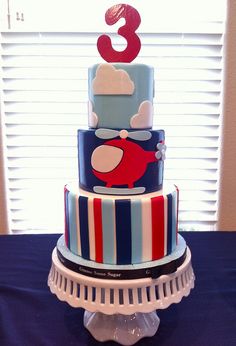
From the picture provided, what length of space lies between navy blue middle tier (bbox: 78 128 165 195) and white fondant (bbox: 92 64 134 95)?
73mm

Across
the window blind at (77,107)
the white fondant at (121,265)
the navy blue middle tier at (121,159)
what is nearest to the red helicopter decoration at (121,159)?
the navy blue middle tier at (121,159)

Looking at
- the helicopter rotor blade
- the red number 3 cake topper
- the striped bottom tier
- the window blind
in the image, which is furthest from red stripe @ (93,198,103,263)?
the window blind

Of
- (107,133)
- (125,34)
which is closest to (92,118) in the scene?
(107,133)

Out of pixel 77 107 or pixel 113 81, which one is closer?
pixel 113 81

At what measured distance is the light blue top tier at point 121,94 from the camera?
60 centimetres

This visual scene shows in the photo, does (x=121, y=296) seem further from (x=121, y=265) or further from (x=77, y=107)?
(x=77, y=107)

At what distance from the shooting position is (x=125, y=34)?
2.04 feet

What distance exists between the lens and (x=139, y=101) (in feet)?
2.01

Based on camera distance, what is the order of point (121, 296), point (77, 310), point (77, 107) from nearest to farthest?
point (121, 296) → point (77, 310) → point (77, 107)

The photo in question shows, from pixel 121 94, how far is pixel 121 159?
12 centimetres

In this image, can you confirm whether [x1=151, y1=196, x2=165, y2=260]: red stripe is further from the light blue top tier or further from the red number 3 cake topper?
the red number 3 cake topper

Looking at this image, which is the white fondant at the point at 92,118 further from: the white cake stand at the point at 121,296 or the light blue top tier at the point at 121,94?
the white cake stand at the point at 121,296

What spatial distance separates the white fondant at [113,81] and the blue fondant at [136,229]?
0.66 feet

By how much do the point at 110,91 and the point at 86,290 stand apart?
0.36 m
